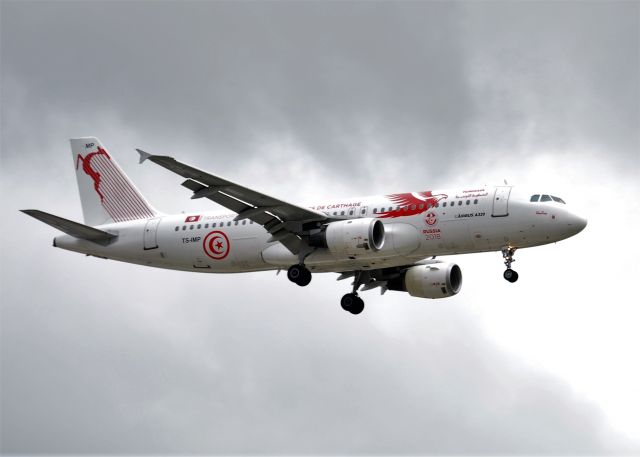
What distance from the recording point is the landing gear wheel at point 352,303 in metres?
56.6

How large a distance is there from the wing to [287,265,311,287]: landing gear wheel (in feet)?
2.67

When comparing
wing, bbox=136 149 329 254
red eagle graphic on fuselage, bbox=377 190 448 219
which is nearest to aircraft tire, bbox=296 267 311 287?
wing, bbox=136 149 329 254

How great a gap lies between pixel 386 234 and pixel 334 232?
2210 mm

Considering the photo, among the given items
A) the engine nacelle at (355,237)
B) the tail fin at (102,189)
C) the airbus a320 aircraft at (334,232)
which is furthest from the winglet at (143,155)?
the tail fin at (102,189)

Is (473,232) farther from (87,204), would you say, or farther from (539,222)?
(87,204)

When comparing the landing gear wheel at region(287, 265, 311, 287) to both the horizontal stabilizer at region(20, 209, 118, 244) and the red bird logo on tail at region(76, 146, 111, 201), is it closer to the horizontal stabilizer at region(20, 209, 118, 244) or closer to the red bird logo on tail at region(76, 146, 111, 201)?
the horizontal stabilizer at region(20, 209, 118, 244)

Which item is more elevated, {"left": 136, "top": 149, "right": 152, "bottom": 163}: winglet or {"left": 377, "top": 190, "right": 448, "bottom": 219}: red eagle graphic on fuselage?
{"left": 377, "top": 190, "right": 448, "bottom": 219}: red eagle graphic on fuselage

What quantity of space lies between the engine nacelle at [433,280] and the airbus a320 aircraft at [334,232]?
0.05m

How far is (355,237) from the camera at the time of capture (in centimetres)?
Answer: 5016

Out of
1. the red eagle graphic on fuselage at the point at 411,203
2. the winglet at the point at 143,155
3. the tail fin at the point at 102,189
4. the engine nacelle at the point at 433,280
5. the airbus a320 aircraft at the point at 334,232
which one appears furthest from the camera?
the tail fin at the point at 102,189

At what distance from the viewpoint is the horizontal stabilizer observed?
54.3 m

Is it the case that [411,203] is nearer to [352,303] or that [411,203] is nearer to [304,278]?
[304,278]

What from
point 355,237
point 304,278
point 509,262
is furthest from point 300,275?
point 509,262

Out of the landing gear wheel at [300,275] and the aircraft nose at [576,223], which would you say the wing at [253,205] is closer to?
the landing gear wheel at [300,275]
